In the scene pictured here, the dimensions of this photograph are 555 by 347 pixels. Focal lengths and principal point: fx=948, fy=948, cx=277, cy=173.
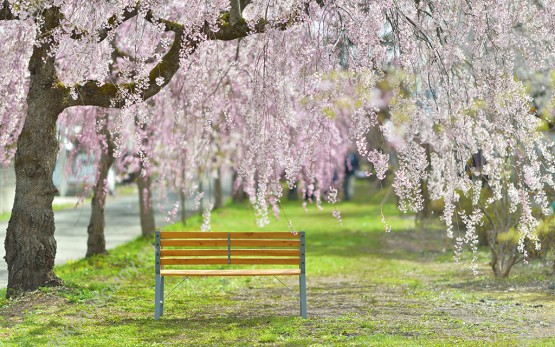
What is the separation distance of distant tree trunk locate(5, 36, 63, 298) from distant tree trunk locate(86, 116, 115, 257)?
4.23 meters

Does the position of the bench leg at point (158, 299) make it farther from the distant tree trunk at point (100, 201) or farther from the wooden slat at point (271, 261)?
the distant tree trunk at point (100, 201)

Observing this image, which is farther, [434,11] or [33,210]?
[33,210]

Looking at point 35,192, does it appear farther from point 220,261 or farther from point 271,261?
point 271,261

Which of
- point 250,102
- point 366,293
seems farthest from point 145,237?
point 250,102

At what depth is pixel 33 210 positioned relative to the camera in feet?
34.4

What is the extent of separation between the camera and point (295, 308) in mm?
10367

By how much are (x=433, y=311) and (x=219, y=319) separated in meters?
2.28

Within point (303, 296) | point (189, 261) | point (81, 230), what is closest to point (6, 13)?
point (189, 261)

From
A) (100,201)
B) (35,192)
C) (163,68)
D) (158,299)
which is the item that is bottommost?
(158,299)

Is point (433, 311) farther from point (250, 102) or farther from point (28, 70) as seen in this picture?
point (28, 70)

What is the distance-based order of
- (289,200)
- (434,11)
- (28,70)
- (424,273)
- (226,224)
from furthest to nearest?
(289,200)
(226,224)
(424,273)
(28,70)
(434,11)

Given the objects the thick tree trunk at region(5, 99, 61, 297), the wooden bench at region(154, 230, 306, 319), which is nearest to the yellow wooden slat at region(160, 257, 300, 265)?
the wooden bench at region(154, 230, 306, 319)

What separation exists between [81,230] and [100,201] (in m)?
8.77

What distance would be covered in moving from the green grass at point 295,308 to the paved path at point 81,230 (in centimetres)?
148
